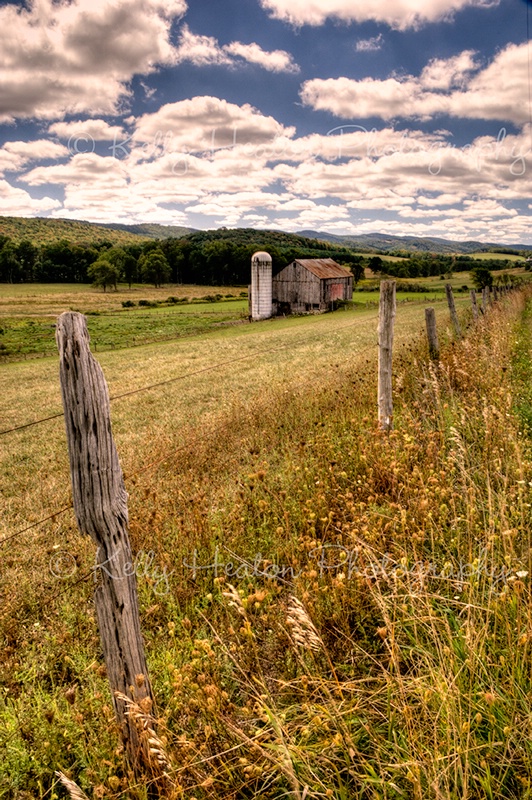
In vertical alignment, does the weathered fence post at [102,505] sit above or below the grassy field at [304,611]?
above

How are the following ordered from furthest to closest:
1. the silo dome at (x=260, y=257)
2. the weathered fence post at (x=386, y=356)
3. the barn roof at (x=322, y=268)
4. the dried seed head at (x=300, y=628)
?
the barn roof at (x=322, y=268) < the silo dome at (x=260, y=257) < the weathered fence post at (x=386, y=356) < the dried seed head at (x=300, y=628)

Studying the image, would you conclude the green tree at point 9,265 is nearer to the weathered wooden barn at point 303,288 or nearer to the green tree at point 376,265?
the weathered wooden barn at point 303,288

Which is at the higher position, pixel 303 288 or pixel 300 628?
pixel 303 288

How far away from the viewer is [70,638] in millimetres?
3777

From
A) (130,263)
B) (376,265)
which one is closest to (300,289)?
(130,263)

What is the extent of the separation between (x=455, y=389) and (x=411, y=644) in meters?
5.87

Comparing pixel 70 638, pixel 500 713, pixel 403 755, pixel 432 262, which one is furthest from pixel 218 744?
pixel 432 262

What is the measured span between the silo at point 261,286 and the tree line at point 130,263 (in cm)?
3228

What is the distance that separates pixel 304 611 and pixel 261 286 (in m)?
46.4

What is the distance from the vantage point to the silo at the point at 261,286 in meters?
46.1

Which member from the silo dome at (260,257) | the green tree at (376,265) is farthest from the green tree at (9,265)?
the green tree at (376,265)

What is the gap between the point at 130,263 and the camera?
8406 centimetres

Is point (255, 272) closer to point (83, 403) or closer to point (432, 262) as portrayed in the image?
point (83, 403)

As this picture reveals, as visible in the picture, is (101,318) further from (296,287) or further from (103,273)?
(103,273)
